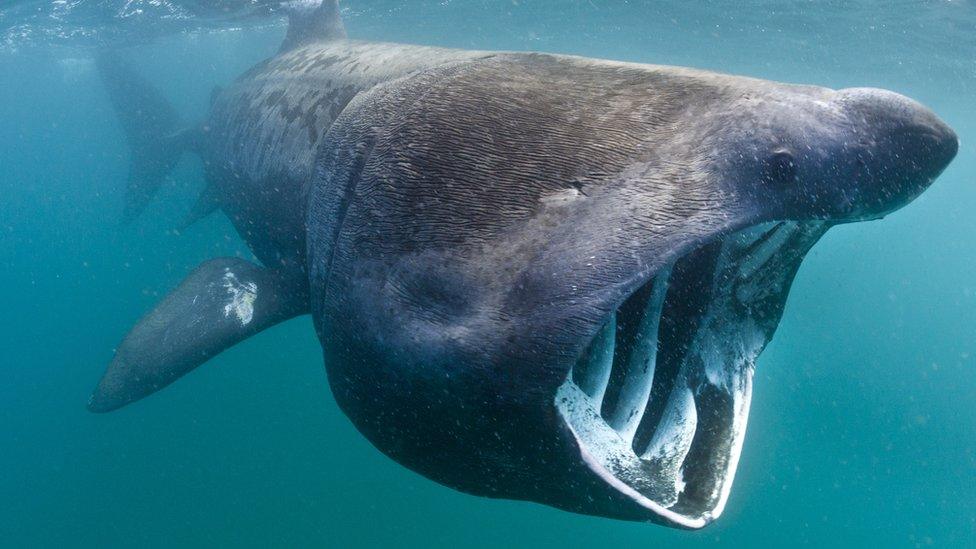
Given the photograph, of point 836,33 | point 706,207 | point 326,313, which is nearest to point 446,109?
point 326,313

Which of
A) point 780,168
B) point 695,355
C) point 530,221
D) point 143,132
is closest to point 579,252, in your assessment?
point 530,221

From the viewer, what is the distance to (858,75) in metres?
28.9

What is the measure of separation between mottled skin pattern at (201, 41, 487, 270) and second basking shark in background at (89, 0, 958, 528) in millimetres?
1322

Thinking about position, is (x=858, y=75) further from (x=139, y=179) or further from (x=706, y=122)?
(x=706, y=122)

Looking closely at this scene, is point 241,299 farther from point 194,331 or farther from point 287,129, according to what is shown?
point 287,129

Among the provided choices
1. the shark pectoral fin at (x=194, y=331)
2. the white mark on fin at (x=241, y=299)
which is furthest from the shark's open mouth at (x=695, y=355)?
the white mark on fin at (x=241, y=299)

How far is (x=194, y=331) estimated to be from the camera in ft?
16.5

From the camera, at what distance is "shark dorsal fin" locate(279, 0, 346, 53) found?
27.1ft

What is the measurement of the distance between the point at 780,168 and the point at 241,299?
173 inches

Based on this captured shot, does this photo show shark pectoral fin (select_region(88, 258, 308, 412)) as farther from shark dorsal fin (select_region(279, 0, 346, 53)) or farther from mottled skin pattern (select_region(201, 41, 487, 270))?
shark dorsal fin (select_region(279, 0, 346, 53))

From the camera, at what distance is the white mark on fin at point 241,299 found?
5.00 m

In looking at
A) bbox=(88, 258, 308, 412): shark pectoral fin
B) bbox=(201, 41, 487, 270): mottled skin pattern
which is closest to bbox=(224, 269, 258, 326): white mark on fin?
bbox=(88, 258, 308, 412): shark pectoral fin

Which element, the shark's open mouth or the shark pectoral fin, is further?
the shark pectoral fin

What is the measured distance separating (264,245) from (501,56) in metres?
3.47
